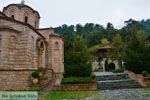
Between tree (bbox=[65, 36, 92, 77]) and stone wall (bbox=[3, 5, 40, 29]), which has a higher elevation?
stone wall (bbox=[3, 5, 40, 29])

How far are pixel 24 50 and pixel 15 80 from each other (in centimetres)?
479

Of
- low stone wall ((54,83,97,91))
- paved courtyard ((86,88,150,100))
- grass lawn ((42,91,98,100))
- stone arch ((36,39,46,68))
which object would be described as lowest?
grass lawn ((42,91,98,100))

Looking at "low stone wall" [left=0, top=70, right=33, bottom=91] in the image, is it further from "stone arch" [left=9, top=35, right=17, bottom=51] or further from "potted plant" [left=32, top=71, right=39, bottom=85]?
"stone arch" [left=9, top=35, right=17, bottom=51]

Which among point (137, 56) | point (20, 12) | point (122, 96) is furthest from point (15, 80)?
point (20, 12)

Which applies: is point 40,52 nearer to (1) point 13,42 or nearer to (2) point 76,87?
(1) point 13,42

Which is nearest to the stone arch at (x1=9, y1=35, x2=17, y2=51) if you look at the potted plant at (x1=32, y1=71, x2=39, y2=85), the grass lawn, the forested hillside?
the potted plant at (x1=32, y1=71, x2=39, y2=85)

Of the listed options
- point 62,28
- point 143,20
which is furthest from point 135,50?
point 143,20

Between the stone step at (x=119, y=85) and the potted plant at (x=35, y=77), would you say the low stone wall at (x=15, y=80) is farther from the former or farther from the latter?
the stone step at (x=119, y=85)

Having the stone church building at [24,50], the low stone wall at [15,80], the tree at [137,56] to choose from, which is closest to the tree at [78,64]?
the stone church building at [24,50]

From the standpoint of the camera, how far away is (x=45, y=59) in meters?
36.2

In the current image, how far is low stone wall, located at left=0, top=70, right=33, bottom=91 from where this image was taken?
75.9 feet

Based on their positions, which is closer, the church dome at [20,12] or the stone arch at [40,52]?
the stone arch at [40,52]

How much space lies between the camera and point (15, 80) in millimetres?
23594

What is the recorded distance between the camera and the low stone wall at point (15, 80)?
2314 cm
